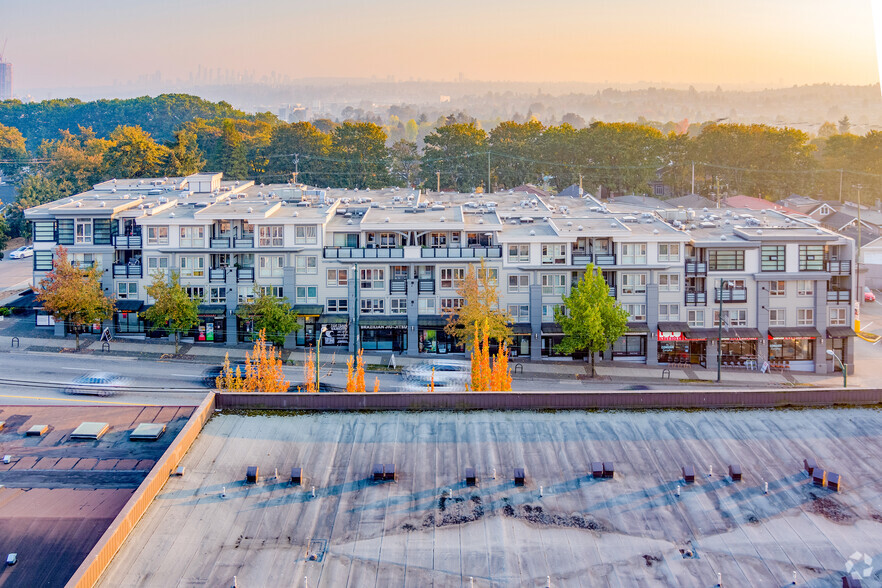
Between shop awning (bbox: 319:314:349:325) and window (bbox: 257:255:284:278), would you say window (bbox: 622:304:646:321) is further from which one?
window (bbox: 257:255:284:278)

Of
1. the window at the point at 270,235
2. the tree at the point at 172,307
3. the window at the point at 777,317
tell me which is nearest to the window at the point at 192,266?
the tree at the point at 172,307

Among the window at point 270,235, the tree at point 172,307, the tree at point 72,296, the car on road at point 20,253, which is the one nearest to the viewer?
the tree at point 172,307

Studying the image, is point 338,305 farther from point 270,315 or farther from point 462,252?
point 462,252

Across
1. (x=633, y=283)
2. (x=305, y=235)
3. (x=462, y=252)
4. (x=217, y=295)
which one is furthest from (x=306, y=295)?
(x=633, y=283)

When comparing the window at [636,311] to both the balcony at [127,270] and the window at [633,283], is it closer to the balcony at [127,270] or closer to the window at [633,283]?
the window at [633,283]

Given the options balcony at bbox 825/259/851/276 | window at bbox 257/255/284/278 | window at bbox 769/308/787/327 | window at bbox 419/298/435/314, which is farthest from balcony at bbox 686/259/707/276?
window at bbox 257/255/284/278

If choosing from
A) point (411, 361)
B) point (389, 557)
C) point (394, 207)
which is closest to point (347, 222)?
point (394, 207)

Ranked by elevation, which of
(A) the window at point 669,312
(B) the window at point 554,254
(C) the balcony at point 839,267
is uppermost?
(B) the window at point 554,254

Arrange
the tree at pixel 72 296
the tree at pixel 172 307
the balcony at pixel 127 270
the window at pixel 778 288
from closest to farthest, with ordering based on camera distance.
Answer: the tree at pixel 172 307, the tree at pixel 72 296, the window at pixel 778 288, the balcony at pixel 127 270
